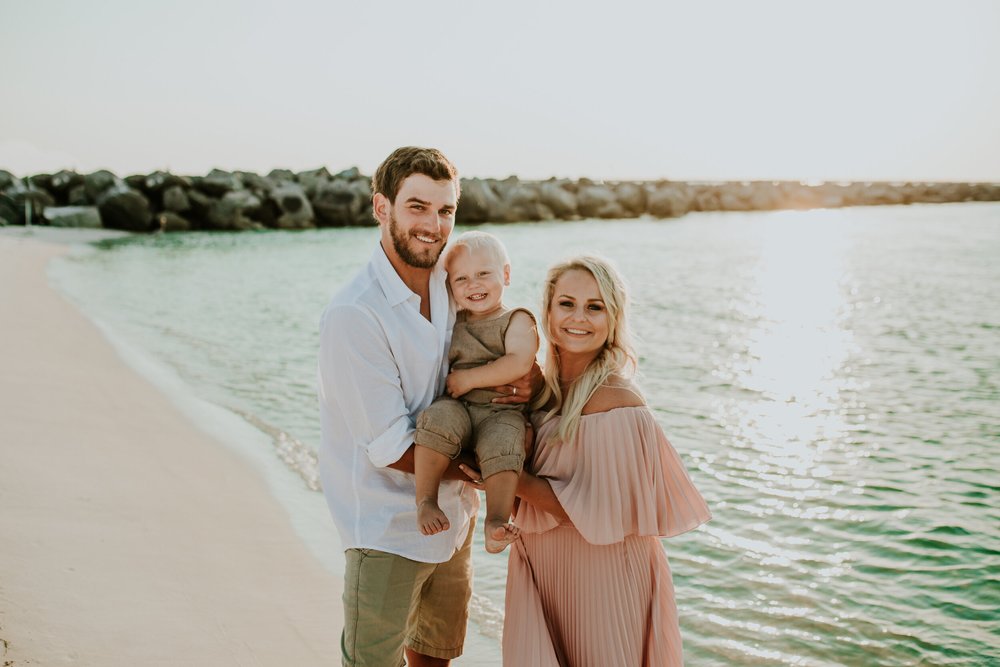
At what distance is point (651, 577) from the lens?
2.88 meters

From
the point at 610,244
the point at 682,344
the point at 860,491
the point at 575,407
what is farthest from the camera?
the point at 610,244

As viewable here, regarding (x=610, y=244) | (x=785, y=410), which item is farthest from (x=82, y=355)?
(x=610, y=244)

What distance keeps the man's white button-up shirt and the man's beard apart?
0.06 m

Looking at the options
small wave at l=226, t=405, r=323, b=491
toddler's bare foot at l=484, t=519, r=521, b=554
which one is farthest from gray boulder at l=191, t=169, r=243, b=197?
toddler's bare foot at l=484, t=519, r=521, b=554

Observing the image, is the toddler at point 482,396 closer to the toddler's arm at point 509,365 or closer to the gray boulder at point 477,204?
the toddler's arm at point 509,365

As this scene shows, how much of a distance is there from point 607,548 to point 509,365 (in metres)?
0.72

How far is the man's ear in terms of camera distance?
9.10ft

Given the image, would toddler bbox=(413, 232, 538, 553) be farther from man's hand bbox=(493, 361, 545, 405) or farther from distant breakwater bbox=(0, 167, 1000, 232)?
distant breakwater bbox=(0, 167, 1000, 232)

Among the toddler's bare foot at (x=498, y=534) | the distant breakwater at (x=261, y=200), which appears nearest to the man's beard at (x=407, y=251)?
the toddler's bare foot at (x=498, y=534)

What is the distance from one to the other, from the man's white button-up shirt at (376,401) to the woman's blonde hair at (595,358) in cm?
44

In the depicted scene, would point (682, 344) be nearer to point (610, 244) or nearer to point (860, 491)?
point (860, 491)

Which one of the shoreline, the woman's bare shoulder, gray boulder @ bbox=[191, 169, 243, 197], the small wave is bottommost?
the small wave

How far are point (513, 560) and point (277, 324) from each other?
1242 centimetres

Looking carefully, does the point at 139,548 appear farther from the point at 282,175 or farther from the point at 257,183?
the point at 282,175
